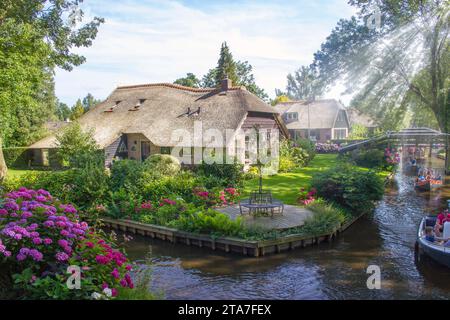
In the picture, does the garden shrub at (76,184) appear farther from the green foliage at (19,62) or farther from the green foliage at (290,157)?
the green foliage at (290,157)

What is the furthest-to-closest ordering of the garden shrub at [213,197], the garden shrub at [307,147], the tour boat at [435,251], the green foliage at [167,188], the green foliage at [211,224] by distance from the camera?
the garden shrub at [307,147], the green foliage at [167,188], the garden shrub at [213,197], the green foliage at [211,224], the tour boat at [435,251]

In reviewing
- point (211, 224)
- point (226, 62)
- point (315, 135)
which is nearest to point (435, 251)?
point (211, 224)

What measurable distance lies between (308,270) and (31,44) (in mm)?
20526

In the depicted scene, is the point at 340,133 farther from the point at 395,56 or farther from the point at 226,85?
the point at 226,85

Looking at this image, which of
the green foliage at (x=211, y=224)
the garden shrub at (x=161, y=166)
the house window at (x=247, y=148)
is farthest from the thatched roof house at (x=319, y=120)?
the green foliage at (x=211, y=224)

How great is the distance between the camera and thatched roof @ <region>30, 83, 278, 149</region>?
93.1 feet

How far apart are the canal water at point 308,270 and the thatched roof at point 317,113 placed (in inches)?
1660

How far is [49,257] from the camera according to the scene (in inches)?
287

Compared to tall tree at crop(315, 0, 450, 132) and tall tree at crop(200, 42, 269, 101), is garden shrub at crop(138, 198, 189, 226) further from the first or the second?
tall tree at crop(200, 42, 269, 101)

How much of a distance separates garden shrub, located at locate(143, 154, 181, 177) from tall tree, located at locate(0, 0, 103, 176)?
8769 mm

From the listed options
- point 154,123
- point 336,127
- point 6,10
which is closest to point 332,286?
point 154,123

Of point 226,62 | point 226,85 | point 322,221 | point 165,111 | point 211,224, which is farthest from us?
point 226,62

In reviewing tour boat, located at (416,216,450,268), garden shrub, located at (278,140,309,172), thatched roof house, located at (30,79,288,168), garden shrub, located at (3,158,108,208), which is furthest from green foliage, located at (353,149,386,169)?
garden shrub, located at (3,158,108,208)

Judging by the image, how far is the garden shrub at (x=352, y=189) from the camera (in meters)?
17.2
